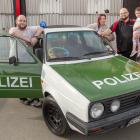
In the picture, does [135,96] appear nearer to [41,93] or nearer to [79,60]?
[79,60]

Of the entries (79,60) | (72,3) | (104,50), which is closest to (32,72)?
(79,60)

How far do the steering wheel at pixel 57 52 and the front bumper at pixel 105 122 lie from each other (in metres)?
1.29

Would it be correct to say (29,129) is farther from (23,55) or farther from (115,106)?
(115,106)

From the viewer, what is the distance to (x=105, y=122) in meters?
3.84

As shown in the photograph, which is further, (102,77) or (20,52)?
(20,52)

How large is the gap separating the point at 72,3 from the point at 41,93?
7250 millimetres

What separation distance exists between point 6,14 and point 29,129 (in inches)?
296

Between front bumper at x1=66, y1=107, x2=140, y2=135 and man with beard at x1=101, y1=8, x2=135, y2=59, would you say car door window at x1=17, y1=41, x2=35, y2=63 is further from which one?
man with beard at x1=101, y1=8, x2=135, y2=59

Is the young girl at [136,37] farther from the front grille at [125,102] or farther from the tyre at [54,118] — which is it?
the tyre at [54,118]

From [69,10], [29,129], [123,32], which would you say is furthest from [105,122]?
[69,10]

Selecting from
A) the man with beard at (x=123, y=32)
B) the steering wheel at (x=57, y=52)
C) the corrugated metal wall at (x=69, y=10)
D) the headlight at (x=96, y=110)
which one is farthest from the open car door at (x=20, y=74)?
the corrugated metal wall at (x=69, y=10)

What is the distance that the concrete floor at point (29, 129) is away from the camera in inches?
182

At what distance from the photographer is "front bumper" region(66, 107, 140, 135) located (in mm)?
3758

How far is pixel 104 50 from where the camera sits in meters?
5.35
